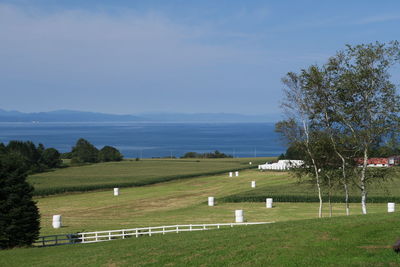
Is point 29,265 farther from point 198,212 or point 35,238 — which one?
point 198,212

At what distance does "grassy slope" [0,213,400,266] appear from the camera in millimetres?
17797

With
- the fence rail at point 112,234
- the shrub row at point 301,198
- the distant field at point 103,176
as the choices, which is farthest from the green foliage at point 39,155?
the fence rail at point 112,234

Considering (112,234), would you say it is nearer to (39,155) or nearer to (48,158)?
(48,158)

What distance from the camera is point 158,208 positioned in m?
45.5

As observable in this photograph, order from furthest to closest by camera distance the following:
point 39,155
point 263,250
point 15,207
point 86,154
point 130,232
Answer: point 86,154 < point 39,155 < point 130,232 < point 15,207 < point 263,250

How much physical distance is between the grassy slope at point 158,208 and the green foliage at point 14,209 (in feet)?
18.4

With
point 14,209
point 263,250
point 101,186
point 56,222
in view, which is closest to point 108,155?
point 101,186

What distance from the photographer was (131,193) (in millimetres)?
59125

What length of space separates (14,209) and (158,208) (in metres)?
17.9

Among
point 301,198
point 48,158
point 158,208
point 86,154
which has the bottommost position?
point 158,208

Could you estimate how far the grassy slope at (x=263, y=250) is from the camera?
17.8 metres

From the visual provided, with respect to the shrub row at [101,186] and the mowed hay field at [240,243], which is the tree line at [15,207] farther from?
the shrub row at [101,186]

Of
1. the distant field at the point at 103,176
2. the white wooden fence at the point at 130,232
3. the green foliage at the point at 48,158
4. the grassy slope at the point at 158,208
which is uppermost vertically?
the green foliage at the point at 48,158

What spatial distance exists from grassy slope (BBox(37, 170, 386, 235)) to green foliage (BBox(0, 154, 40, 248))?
560 centimetres
